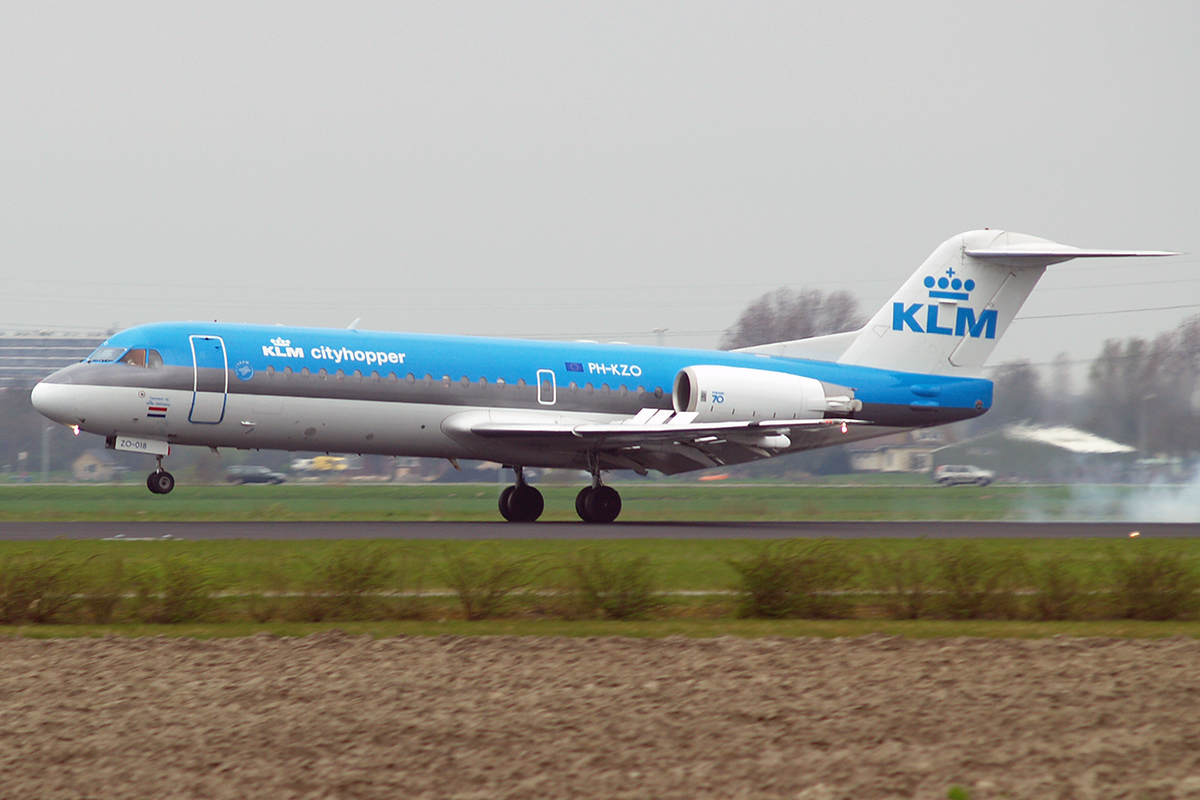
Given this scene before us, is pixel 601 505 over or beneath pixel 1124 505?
over

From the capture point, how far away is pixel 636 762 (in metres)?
9.06

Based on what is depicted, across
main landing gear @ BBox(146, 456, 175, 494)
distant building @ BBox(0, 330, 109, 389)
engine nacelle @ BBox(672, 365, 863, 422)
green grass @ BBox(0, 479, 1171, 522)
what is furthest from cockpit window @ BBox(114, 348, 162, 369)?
distant building @ BBox(0, 330, 109, 389)

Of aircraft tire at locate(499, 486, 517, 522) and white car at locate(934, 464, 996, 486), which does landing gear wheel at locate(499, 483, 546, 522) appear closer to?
aircraft tire at locate(499, 486, 517, 522)

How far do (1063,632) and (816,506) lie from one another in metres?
24.6

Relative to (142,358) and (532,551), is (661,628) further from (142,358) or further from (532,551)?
(142,358)

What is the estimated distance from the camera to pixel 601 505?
1240 inches

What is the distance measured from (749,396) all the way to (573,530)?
6.85m

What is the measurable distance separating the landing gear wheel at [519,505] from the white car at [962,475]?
13.8 metres

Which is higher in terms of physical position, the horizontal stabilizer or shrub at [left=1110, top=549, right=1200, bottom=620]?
the horizontal stabilizer

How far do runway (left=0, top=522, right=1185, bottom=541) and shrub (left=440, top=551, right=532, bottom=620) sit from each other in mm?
7518

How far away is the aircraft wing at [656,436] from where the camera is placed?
29.8m

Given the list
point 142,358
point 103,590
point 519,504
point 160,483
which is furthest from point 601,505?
point 103,590

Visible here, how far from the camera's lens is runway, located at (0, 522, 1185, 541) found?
24281 millimetres

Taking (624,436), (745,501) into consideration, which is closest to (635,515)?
(745,501)
